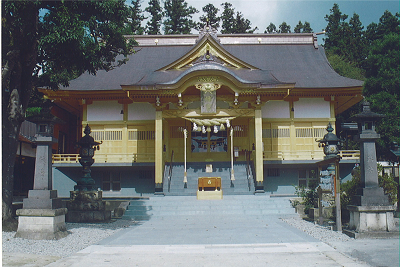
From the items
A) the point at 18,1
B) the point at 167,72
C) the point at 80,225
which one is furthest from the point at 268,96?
the point at 18,1

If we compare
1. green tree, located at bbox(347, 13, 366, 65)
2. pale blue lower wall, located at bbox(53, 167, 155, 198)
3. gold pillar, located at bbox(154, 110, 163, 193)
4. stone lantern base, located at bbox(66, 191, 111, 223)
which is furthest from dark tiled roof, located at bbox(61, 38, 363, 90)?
green tree, located at bbox(347, 13, 366, 65)

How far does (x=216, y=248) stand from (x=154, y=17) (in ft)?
123

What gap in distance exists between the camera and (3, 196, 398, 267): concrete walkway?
727 cm

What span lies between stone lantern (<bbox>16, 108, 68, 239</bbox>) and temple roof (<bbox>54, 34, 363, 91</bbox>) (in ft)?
25.6

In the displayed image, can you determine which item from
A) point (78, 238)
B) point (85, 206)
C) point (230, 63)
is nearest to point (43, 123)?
point (78, 238)

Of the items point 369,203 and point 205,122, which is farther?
point 205,122

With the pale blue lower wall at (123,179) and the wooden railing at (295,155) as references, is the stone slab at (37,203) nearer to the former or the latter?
the pale blue lower wall at (123,179)

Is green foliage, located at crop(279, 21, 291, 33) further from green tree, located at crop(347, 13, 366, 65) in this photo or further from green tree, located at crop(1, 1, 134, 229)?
green tree, located at crop(1, 1, 134, 229)

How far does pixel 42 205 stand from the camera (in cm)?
971

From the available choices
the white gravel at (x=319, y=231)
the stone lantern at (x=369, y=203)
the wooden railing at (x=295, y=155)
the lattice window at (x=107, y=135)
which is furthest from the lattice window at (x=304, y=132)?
the stone lantern at (x=369, y=203)

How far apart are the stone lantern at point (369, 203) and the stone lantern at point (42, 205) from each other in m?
7.27

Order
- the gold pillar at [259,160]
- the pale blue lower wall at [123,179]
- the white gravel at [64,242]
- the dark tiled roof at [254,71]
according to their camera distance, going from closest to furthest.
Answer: the white gravel at [64,242] < the gold pillar at [259,160] < the dark tiled roof at [254,71] < the pale blue lower wall at [123,179]

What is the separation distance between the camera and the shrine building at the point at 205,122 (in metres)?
18.0

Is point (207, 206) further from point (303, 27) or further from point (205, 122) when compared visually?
point (303, 27)
